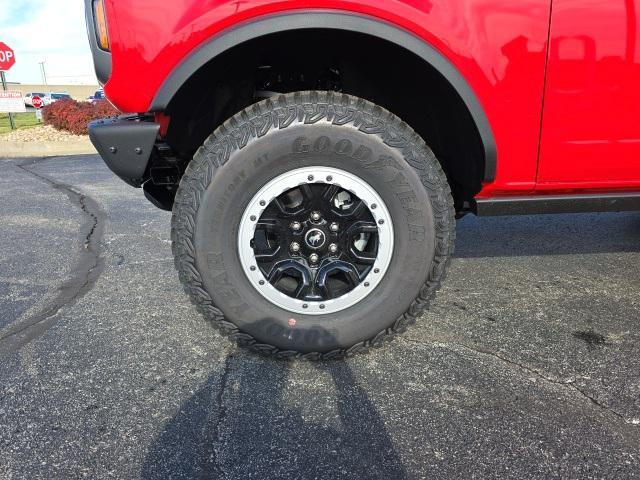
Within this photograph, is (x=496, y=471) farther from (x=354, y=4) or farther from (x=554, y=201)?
(x=354, y=4)

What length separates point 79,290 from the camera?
2.78 m

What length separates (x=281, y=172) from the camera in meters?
1.85

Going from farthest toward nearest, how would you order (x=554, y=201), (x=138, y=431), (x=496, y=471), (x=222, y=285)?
(x=554, y=201), (x=222, y=285), (x=138, y=431), (x=496, y=471)

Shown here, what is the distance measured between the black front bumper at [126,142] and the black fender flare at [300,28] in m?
0.16

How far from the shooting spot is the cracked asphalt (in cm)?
143

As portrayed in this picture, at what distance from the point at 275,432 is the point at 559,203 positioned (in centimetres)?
159

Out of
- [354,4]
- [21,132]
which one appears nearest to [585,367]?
[354,4]

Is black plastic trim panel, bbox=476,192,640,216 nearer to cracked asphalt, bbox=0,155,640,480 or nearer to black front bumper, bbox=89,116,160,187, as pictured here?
cracked asphalt, bbox=0,155,640,480

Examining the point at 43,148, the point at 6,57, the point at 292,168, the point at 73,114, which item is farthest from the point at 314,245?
the point at 6,57

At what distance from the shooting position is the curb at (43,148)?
1077 cm

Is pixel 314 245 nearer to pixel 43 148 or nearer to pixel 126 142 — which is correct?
pixel 126 142

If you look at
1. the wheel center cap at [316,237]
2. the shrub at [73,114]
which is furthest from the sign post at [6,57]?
the wheel center cap at [316,237]

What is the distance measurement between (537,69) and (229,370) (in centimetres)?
179

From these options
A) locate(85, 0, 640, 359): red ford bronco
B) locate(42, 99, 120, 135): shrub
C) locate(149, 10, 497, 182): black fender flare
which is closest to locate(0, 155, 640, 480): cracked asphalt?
locate(85, 0, 640, 359): red ford bronco
